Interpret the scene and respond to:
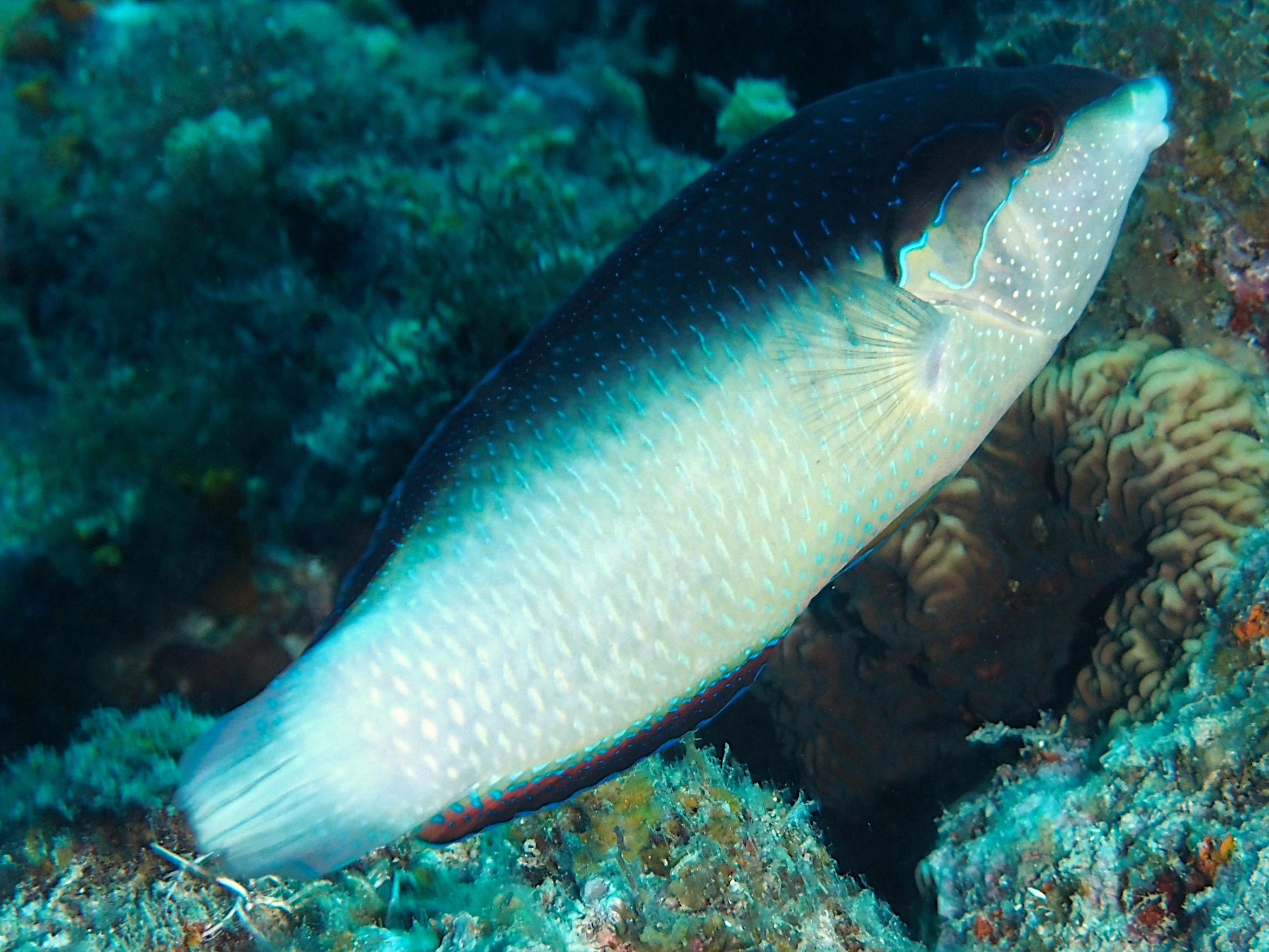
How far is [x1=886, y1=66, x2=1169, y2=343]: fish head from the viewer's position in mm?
1846

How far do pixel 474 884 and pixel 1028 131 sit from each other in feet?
8.19

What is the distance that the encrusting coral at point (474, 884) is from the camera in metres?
1.96

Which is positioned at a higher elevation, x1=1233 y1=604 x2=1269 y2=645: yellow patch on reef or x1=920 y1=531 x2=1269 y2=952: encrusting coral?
x1=1233 y1=604 x2=1269 y2=645: yellow patch on reef

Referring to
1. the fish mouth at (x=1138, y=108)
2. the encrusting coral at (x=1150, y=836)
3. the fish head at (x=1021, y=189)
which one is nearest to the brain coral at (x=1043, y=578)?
the encrusting coral at (x=1150, y=836)

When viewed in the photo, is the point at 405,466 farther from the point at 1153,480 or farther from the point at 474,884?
the point at 1153,480

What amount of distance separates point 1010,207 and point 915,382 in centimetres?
51

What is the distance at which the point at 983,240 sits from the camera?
1884mm

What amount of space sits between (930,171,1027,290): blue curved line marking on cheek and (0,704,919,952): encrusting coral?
1658 mm

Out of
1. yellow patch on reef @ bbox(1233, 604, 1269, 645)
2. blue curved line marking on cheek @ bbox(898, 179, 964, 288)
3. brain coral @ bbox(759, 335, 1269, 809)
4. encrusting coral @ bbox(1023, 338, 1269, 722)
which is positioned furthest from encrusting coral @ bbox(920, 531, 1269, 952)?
blue curved line marking on cheek @ bbox(898, 179, 964, 288)

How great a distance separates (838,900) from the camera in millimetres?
2365

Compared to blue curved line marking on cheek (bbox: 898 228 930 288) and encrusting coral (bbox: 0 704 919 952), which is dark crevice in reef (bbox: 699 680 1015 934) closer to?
encrusting coral (bbox: 0 704 919 952)

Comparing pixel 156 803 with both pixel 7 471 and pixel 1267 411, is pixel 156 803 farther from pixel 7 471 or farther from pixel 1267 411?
pixel 1267 411

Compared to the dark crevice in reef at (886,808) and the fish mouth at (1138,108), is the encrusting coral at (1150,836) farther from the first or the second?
the fish mouth at (1138,108)

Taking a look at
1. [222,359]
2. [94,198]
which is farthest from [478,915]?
[94,198]
